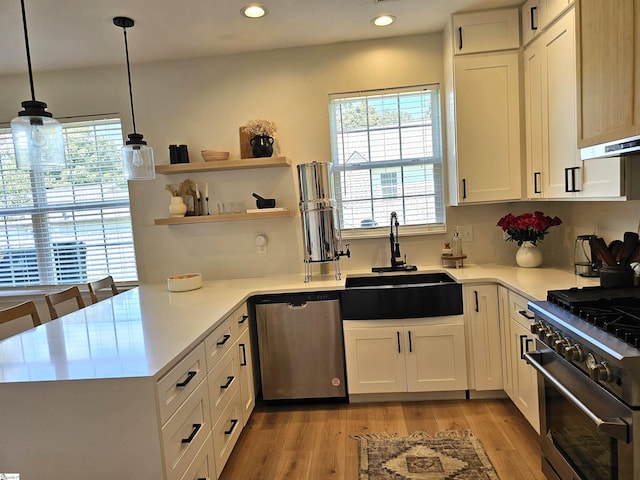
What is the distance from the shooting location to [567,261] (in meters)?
2.93

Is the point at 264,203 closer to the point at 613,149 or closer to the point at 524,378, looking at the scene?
the point at 524,378

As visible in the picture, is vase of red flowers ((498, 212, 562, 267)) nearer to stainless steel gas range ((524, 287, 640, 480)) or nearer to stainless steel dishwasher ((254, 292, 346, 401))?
stainless steel gas range ((524, 287, 640, 480))

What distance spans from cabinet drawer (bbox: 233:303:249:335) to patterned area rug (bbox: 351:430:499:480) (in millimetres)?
952

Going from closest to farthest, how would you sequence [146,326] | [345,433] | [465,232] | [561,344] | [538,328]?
[561,344], [538,328], [146,326], [345,433], [465,232]

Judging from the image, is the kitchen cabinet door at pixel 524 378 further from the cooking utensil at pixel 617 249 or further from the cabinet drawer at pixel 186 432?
the cabinet drawer at pixel 186 432

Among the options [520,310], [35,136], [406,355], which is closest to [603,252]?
[520,310]

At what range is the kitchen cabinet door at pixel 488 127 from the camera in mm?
2781

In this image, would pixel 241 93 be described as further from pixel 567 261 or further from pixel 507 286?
pixel 567 261

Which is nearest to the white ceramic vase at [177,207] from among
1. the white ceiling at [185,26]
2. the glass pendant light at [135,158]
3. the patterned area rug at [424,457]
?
the glass pendant light at [135,158]

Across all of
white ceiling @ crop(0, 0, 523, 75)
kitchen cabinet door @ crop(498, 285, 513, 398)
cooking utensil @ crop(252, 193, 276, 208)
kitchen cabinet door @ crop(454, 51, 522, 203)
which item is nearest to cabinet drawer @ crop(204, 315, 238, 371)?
cooking utensil @ crop(252, 193, 276, 208)

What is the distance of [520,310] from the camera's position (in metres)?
2.32

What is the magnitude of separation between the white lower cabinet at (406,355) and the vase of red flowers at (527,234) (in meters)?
0.65

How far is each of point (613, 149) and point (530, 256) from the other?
4.28 feet

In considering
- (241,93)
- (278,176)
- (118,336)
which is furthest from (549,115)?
(118,336)
